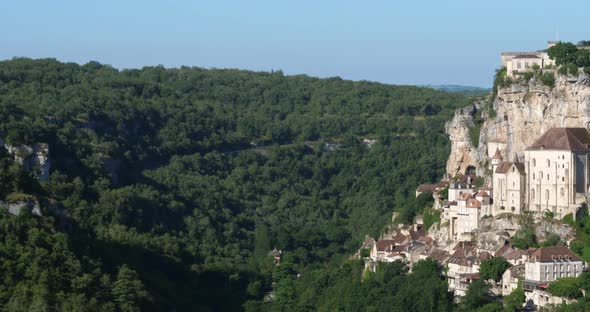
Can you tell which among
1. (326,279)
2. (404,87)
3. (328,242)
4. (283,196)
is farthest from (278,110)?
(326,279)

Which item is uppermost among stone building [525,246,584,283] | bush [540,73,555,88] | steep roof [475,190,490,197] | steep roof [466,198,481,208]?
bush [540,73,555,88]

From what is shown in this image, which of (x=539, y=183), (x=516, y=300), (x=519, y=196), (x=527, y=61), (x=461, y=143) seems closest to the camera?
(x=516, y=300)

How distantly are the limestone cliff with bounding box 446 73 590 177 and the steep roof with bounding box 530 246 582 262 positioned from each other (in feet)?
27.6

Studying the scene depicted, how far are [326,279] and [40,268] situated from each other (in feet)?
63.6

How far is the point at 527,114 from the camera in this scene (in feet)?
273

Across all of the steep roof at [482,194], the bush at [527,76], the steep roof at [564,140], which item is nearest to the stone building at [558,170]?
the steep roof at [564,140]

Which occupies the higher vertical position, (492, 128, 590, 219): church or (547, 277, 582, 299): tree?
(492, 128, 590, 219): church

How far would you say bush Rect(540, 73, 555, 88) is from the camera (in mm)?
82000

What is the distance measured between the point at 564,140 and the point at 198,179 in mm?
58711

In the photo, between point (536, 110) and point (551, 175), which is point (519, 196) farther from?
point (536, 110)

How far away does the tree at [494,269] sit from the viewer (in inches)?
2985

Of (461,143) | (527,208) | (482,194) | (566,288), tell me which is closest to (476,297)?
(566,288)

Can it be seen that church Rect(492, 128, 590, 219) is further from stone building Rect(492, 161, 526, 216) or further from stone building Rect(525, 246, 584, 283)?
stone building Rect(525, 246, 584, 283)

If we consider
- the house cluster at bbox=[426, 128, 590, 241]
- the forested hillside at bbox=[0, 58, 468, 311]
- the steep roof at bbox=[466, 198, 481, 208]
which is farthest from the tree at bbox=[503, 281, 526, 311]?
the steep roof at bbox=[466, 198, 481, 208]
